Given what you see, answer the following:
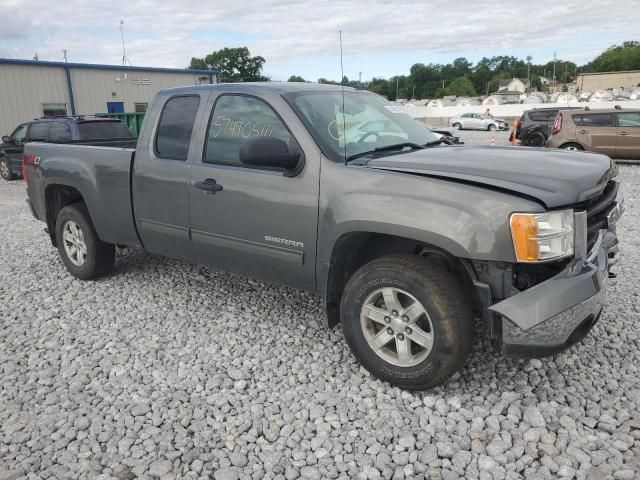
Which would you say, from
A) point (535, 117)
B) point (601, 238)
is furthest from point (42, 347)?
point (535, 117)

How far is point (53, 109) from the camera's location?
872 inches

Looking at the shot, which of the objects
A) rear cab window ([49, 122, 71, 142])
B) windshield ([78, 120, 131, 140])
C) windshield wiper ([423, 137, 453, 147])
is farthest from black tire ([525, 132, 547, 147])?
windshield wiper ([423, 137, 453, 147])

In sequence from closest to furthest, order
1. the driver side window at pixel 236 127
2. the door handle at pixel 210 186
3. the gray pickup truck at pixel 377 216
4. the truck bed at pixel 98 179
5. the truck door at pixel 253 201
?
the gray pickup truck at pixel 377 216 < the truck door at pixel 253 201 < the driver side window at pixel 236 127 < the door handle at pixel 210 186 < the truck bed at pixel 98 179

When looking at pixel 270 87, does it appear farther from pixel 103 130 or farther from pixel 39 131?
pixel 39 131

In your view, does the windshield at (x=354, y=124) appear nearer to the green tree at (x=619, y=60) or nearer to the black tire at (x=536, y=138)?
the black tire at (x=536, y=138)

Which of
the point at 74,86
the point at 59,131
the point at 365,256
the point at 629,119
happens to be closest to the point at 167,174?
the point at 365,256

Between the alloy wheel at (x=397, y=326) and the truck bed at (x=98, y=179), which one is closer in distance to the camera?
the alloy wheel at (x=397, y=326)

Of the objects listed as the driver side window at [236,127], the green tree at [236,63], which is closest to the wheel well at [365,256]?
the driver side window at [236,127]

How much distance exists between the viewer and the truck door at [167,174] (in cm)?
409

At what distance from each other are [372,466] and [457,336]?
830mm

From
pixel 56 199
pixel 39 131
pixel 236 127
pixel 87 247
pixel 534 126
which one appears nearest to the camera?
pixel 236 127

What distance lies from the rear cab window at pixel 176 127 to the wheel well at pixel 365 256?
5.15ft

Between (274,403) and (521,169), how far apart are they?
2.00 m

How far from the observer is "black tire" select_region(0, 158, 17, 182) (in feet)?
46.9
